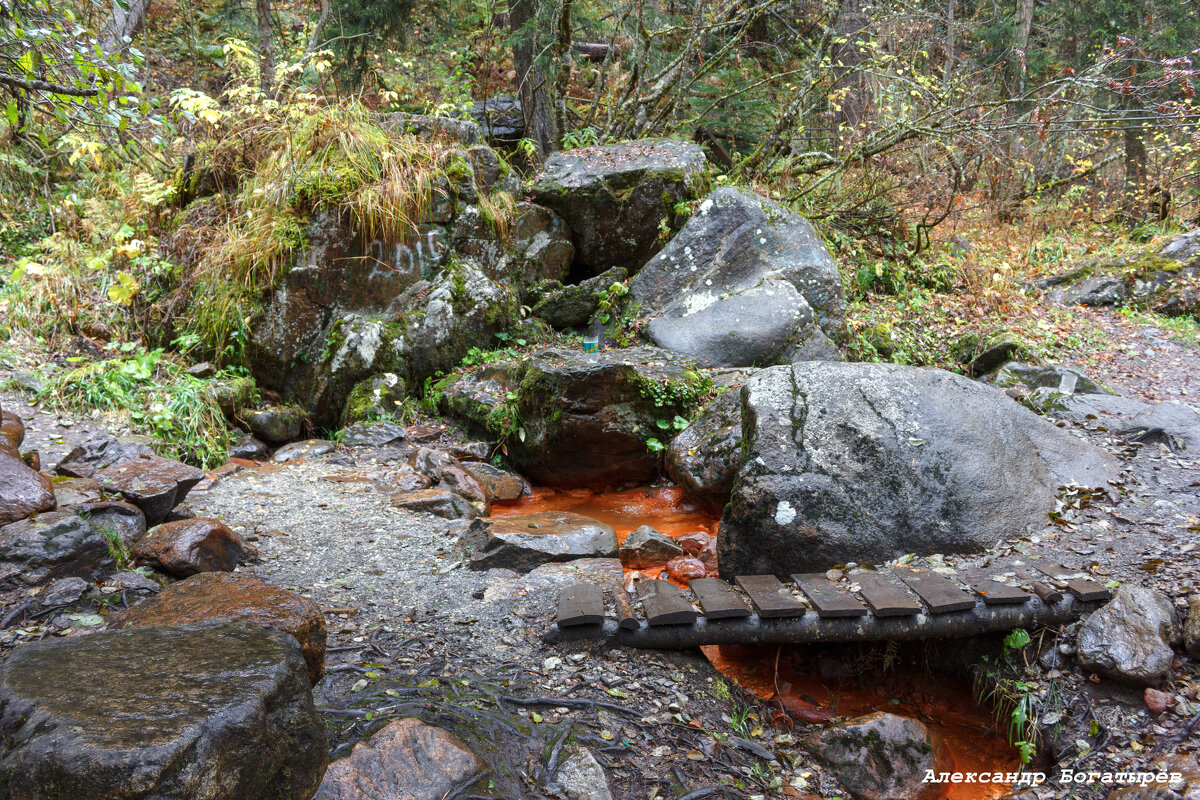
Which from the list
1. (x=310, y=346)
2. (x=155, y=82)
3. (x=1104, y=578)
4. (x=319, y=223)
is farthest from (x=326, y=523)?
(x=155, y=82)

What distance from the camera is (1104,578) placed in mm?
3199

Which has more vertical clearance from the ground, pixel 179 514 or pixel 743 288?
pixel 743 288

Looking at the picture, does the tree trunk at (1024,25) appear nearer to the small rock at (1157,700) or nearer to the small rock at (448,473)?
the small rock at (448,473)

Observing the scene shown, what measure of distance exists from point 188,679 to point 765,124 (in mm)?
10977

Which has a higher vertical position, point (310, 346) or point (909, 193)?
point (909, 193)

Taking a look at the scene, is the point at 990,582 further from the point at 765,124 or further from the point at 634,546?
the point at 765,124

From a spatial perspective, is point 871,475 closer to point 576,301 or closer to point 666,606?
point 666,606

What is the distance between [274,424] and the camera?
6.19 meters

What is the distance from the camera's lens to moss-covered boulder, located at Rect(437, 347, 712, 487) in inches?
223

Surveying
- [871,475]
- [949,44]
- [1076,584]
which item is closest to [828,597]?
[871,475]

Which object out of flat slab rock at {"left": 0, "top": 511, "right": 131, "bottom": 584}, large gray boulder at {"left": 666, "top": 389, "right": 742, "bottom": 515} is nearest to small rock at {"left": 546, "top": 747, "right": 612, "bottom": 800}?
flat slab rock at {"left": 0, "top": 511, "right": 131, "bottom": 584}

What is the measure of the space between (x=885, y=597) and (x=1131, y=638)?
37.1 inches

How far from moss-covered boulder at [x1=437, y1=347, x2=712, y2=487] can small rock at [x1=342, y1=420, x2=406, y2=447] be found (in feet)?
2.83

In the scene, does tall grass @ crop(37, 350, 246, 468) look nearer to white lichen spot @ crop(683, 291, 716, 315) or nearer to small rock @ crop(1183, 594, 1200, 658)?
white lichen spot @ crop(683, 291, 716, 315)
